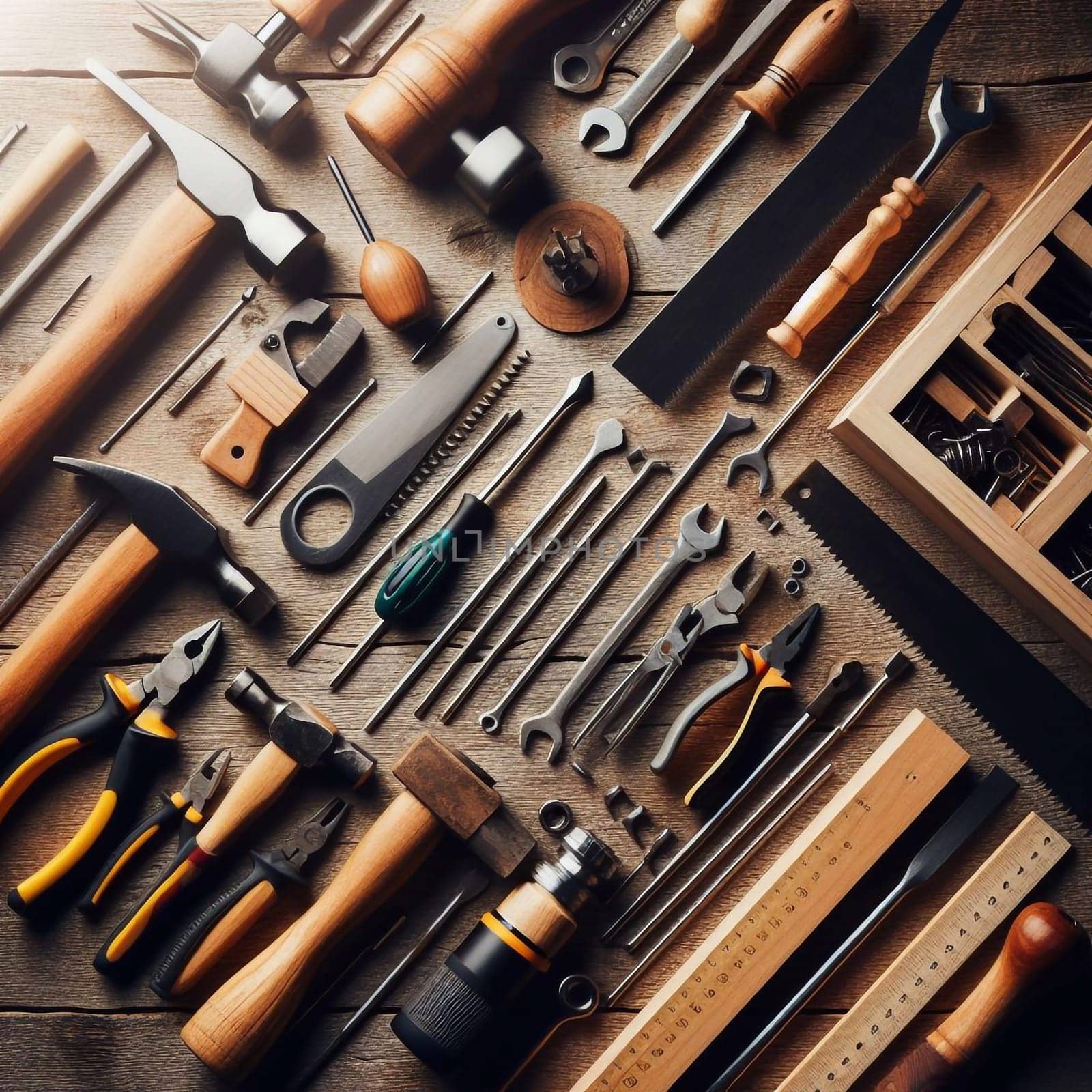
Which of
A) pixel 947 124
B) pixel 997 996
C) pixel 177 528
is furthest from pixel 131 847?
pixel 947 124

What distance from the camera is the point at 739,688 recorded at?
1.89 m

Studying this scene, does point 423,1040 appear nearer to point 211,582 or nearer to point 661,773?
point 661,773

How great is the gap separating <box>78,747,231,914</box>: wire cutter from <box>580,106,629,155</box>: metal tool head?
Result: 4.99ft

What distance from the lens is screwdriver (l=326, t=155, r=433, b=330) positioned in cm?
188

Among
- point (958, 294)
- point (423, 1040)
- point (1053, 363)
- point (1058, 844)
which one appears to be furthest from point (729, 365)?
point (423, 1040)

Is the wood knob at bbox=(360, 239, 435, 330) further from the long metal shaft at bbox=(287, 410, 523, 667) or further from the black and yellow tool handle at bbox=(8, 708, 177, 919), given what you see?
the black and yellow tool handle at bbox=(8, 708, 177, 919)

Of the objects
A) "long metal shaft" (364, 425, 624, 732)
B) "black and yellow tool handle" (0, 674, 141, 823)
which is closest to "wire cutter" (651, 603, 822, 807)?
"long metal shaft" (364, 425, 624, 732)

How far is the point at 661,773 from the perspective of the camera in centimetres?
189

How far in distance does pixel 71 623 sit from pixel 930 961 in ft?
6.03

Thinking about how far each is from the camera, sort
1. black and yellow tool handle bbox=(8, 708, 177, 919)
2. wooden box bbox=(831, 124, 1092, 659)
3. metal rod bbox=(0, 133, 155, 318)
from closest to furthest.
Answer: wooden box bbox=(831, 124, 1092, 659) → black and yellow tool handle bbox=(8, 708, 177, 919) → metal rod bbox=(0, 133, 155, 318)

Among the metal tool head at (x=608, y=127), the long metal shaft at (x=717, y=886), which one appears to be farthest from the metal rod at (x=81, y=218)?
the long metal shaft at (x=717, y=886)

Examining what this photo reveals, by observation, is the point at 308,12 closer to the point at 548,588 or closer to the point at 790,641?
the point at 548,588

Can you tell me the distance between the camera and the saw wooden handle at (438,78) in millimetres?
1829

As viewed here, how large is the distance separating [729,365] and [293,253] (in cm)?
94
